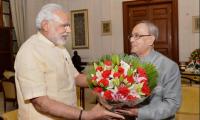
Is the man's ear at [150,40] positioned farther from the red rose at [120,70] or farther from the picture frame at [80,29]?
the picture frame at [80,29]

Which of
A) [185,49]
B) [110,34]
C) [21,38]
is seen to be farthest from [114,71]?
[21,38]

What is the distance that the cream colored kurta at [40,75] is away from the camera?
5.36 ft

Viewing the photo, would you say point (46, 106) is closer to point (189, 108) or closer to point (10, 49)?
point (189, 108)

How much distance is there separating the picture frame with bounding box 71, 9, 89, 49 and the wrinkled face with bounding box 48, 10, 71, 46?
6.85 m

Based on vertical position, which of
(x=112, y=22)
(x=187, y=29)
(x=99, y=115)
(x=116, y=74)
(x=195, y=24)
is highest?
(x=112, y=22)

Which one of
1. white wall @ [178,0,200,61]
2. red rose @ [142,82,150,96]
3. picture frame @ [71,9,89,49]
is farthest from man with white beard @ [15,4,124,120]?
picture frame @ [71,9,89,49]

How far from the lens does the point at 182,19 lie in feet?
24.0

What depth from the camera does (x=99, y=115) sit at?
1.54 metres

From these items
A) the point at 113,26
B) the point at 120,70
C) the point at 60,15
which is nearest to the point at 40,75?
the point at 60,15

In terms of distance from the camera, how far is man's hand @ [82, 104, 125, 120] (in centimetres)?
150

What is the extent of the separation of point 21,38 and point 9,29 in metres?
0.45

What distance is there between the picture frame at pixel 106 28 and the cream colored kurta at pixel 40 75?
6476mm

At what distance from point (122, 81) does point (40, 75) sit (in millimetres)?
504

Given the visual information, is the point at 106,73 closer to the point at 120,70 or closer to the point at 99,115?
the point at 120,70
